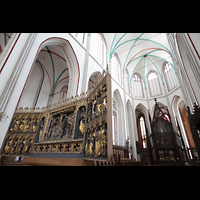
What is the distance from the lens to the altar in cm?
215

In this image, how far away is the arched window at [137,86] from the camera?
14750mm

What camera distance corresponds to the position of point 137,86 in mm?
15227

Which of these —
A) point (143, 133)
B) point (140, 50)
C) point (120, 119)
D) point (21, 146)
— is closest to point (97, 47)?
point (120, 119)

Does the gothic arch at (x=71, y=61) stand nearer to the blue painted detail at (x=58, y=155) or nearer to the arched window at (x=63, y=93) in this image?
the blue painted detail at (x=58, y=155)

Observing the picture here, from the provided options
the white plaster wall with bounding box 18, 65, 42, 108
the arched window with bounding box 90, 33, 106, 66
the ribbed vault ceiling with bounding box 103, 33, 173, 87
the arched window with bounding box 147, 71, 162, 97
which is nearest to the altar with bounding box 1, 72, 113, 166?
the white plaster wall with bounding box 18, 65, 42, 108

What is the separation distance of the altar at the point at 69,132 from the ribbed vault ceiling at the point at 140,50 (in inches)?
359

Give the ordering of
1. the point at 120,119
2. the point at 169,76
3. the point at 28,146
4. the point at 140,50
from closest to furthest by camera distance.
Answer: the point at 28,146
the point at 120,119
the point at 169,76
the point at 140,50

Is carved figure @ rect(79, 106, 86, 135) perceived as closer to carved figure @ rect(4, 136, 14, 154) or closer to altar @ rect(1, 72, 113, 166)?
altar @ rect(1, 72, 113, 166)

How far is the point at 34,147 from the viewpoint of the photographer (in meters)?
3.89

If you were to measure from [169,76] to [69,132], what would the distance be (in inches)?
547

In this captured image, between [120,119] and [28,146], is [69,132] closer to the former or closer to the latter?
[28,146]

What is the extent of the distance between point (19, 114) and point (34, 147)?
60.6 inches

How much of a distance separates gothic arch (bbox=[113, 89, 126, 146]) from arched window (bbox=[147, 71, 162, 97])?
5797 mm

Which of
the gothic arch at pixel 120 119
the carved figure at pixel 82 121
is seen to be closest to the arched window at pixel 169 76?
the gothic arch at pixel 120 119
